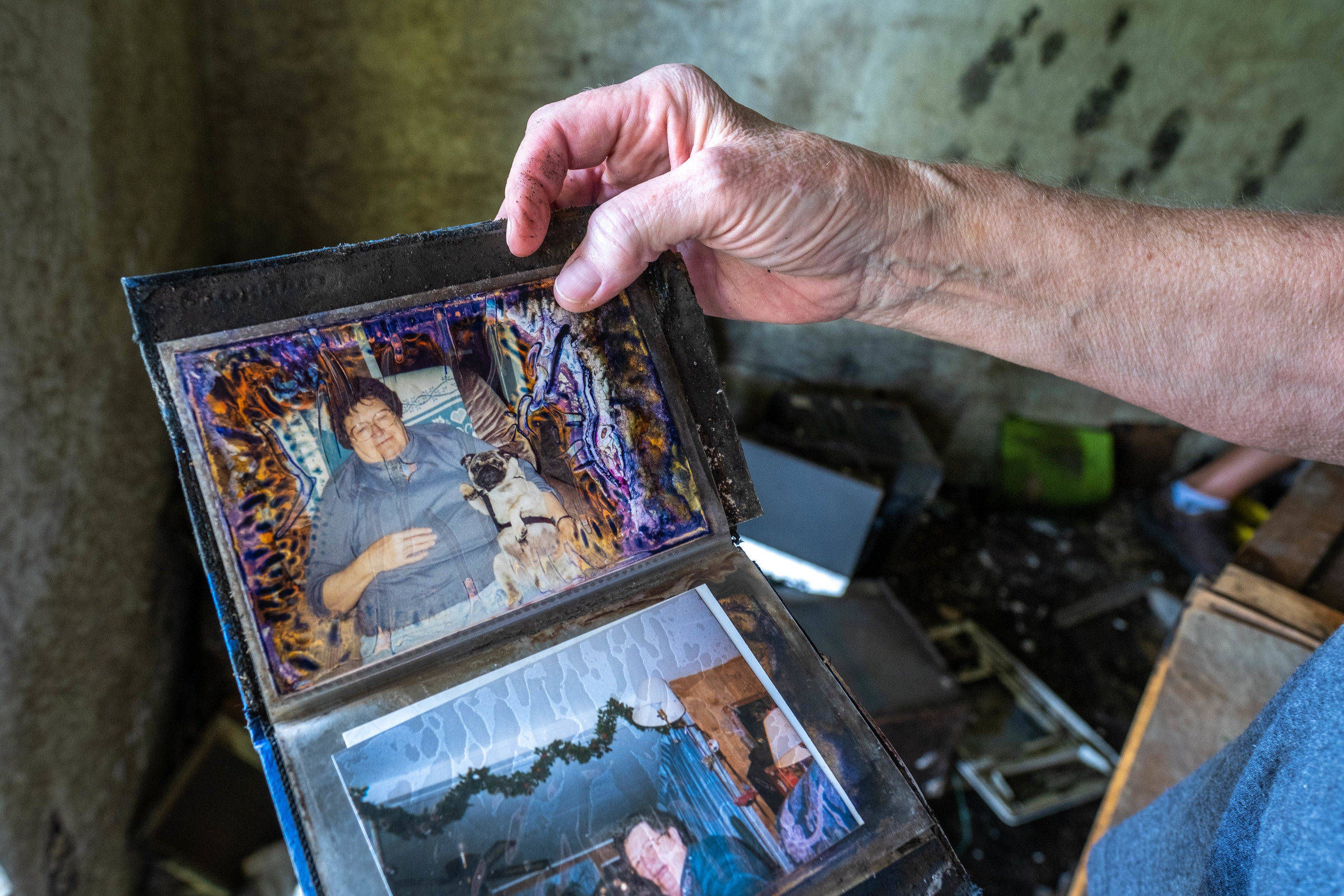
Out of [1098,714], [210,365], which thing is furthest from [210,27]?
[1098,714]

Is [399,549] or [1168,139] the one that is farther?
[1168,139]

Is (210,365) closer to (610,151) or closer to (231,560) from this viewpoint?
(231,560)

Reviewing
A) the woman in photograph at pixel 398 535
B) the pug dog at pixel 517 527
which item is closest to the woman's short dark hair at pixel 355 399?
the woman in photograph at pixel 398 535

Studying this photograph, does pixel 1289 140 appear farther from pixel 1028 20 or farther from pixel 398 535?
pixel 398 535

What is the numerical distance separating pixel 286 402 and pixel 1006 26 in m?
2.47

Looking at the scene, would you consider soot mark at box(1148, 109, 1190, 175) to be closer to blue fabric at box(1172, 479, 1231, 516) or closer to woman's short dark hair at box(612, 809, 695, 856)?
blue fabric at box(1172, 479, 1231, 516)

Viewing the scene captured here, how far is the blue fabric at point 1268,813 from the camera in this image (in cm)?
53

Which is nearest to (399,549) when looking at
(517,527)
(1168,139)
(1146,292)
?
(517,527)

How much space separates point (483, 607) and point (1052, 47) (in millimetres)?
2544

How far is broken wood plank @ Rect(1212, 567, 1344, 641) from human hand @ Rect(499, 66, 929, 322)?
3.34 feet

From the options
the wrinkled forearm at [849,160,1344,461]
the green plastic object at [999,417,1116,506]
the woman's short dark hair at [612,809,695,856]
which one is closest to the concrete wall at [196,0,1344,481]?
the green plastic object at [999,417,1116,506]

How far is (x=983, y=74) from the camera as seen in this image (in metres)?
2.28

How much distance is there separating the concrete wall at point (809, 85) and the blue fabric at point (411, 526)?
195 centimetres

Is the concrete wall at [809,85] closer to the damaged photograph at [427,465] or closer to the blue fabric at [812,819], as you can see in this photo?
the damaged photograph at [427,465]
